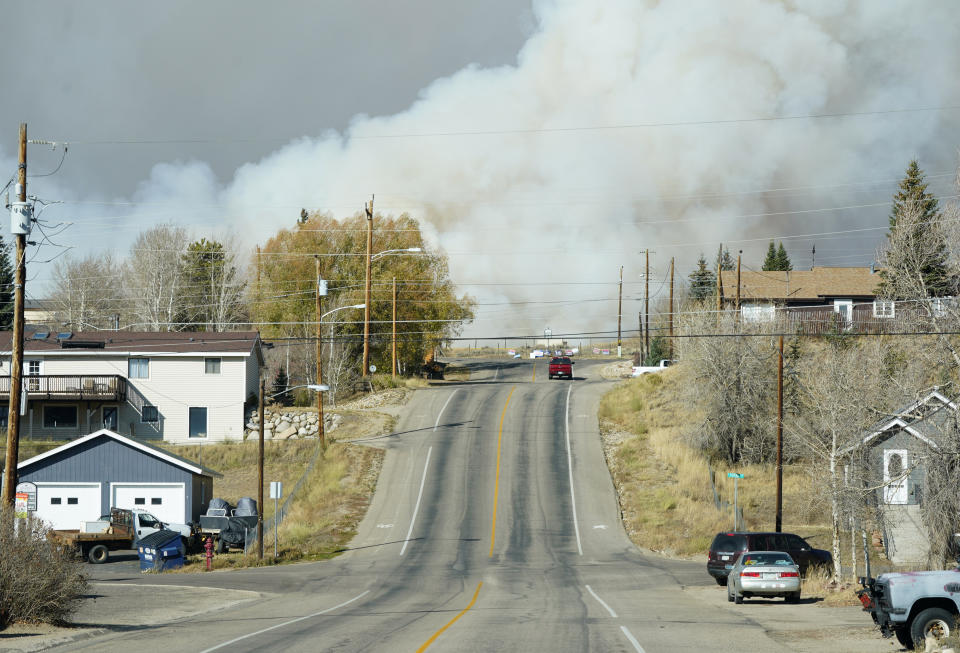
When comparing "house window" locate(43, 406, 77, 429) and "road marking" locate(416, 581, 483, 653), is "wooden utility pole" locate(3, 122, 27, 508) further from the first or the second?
"house window" locate(43, 406, 77, 429)

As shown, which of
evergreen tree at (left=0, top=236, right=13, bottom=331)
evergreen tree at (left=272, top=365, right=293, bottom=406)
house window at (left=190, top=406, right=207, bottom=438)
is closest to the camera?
house window at (left=190, top=406, right=207, bottom=438)

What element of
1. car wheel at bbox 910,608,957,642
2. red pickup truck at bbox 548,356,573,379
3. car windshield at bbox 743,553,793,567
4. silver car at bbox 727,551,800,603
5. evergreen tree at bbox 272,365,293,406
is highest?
red pickup truck at bbox 548,356,573,379

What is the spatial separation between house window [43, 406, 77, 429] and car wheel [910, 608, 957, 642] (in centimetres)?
5942

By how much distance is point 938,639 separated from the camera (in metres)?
15.9

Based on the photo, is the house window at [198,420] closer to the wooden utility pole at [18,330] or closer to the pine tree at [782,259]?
the wooden utility pole at [18,330]

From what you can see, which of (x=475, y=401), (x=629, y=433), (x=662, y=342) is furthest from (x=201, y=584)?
(x=662, y=342)

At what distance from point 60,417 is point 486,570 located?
131 feet

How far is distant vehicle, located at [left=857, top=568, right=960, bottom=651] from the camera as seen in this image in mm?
15930

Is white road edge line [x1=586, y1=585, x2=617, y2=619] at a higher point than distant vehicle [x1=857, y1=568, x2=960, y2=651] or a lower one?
lower

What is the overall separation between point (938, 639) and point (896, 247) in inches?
713

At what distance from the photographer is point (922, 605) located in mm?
16109

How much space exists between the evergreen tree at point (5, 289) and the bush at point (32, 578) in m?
71.4

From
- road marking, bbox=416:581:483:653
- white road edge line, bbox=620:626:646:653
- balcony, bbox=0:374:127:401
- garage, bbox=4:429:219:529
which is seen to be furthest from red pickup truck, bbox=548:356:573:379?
white road edge line, bbox=620:626:646:653

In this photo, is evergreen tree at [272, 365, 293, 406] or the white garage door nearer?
the white garage door
